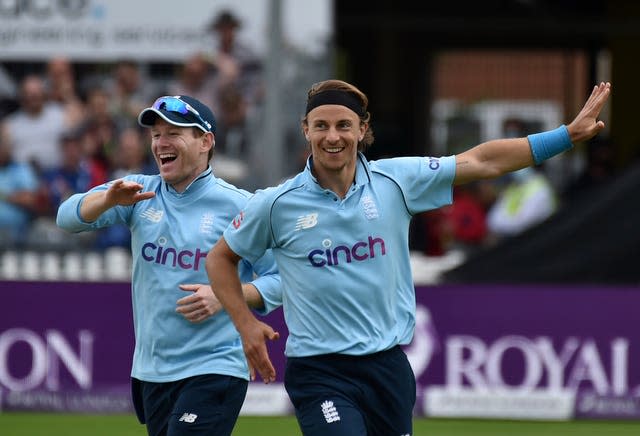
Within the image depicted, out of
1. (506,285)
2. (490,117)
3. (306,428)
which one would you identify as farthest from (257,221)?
(490,117)

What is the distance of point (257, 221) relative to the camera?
19.7ft

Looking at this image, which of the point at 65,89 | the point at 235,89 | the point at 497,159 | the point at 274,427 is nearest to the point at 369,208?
the point at 497,159

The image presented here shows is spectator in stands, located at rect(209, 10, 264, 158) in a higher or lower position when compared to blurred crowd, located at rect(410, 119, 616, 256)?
higher

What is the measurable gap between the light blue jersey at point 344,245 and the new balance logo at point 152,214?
1.63ft

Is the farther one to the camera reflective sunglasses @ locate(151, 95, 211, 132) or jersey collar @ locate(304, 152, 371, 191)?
reflective sunglasses @ locate(151, 95, 211, 132)

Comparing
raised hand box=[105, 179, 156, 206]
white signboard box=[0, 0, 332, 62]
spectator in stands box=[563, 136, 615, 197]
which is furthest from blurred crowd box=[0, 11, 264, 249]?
raised hand box=[105, 179, 156, 206]

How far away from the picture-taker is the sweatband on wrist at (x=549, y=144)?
5.87 metres

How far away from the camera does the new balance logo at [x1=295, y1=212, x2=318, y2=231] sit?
19.7 feet

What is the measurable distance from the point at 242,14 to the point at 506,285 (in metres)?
4.46

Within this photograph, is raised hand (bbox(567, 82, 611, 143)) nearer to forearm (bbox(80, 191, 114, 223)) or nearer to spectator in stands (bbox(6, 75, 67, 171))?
forearm (bbox(80, 191, 114, 223))

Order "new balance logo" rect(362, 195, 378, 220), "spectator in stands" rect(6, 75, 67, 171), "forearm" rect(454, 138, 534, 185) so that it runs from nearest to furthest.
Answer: "forearm" rect(454, 138, 534, 185), "new balance logo" rect(362, 195, 378, 220), "spectator in stands" rect(6, 75, 67, 171)

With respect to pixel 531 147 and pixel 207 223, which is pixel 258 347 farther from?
pixel 531 147

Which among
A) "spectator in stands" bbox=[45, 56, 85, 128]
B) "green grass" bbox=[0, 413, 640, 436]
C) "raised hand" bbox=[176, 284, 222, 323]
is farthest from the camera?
"spectator in stands" bbox=[45, 56, 85, 128]

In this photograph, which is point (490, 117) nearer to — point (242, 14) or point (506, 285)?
point (242, 14)
